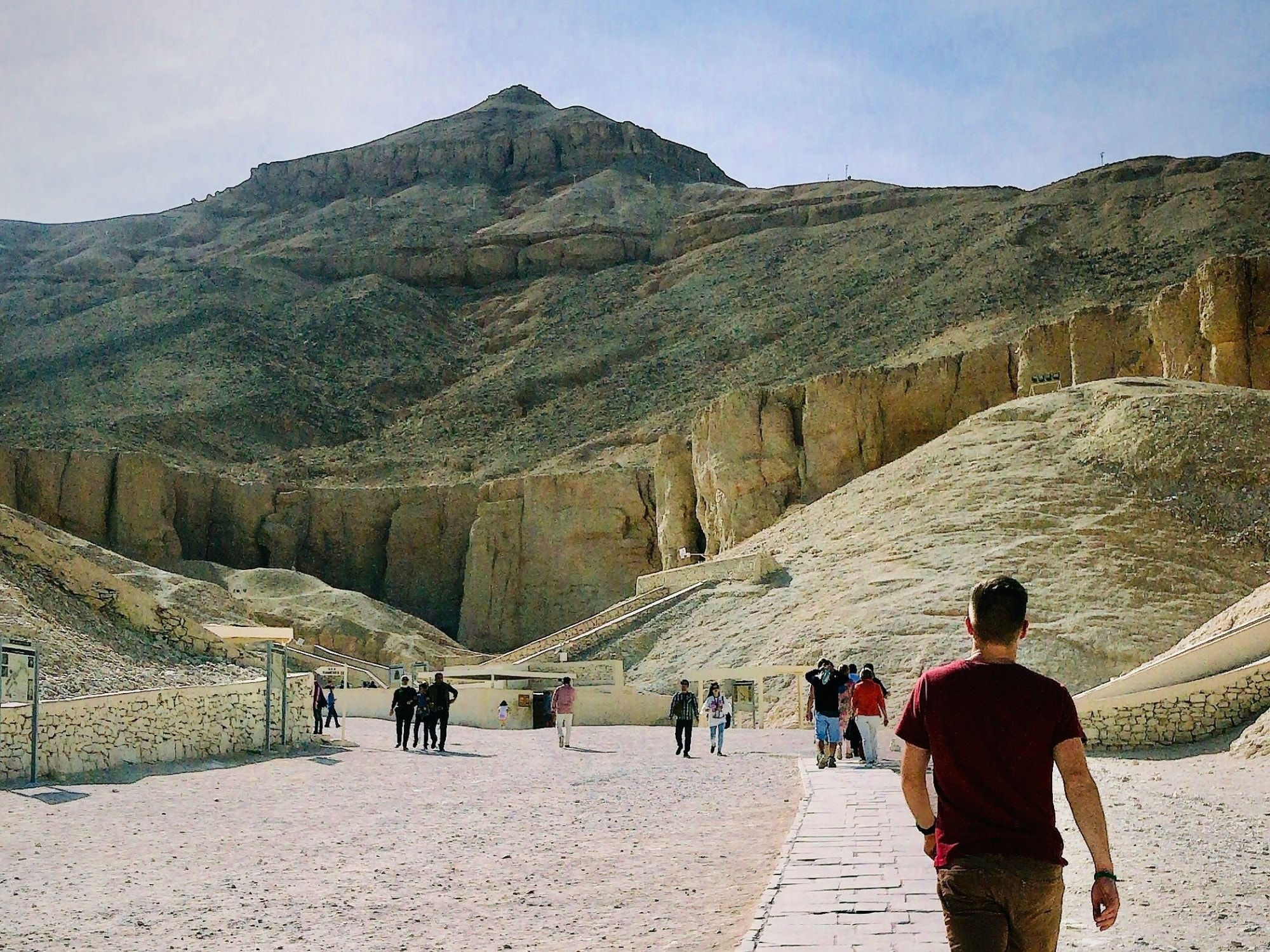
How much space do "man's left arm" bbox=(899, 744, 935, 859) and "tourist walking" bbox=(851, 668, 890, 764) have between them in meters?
10.9

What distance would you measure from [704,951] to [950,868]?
278 cm

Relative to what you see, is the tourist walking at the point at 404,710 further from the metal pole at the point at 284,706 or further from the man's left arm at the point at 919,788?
the man's left arm at the point at 919,788

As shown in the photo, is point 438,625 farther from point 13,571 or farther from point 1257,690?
point 1257,690

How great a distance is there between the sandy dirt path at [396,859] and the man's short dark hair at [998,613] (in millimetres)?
3016

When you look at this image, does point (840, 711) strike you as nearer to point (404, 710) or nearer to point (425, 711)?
point (425, 711)

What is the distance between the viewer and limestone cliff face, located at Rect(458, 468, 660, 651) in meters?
56.8

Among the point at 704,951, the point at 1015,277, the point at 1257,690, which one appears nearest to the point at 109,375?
the point at 1015,277

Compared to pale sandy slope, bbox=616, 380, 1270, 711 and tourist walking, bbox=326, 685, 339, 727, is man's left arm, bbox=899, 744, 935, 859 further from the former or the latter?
pale sandy slope, bbox=616, 380, 1270, 711

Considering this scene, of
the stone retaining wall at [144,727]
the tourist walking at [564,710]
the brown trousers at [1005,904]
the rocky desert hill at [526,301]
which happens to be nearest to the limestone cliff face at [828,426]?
the rocky desert hill at [526,301]

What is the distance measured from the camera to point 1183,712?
16.6 metres

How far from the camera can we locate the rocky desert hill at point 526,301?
67.8 meters

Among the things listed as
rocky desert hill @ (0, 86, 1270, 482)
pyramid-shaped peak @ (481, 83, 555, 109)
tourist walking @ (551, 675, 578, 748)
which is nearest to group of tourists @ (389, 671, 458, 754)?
tourist walking @ (551, 675, 578, 748)

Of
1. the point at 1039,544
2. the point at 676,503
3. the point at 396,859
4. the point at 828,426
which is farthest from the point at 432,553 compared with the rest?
the point at 396,859

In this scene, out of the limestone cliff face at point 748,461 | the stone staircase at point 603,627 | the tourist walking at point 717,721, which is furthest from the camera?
the limestone cliff face at point 748,461
